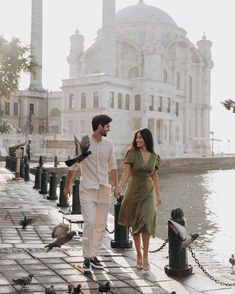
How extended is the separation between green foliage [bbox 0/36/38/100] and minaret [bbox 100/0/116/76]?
33919mm

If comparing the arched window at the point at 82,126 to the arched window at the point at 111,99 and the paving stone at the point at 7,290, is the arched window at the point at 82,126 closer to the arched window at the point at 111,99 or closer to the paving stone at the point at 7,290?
the arched window at the point at 111,99

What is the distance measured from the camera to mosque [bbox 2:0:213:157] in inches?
2466

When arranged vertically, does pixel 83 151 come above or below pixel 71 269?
above

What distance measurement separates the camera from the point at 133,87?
66062 millimetres

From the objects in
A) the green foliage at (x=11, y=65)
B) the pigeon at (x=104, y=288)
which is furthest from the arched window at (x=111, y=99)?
the pigeon at (x=104, y=288)

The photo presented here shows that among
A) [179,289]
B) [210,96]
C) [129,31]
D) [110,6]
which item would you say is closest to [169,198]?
[179,289]

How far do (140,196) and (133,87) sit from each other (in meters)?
59.4

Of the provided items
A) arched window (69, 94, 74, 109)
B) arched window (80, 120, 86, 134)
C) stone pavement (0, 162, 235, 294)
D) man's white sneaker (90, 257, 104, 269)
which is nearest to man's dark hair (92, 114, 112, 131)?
man's white sneaker (90, 257, 104, 269)

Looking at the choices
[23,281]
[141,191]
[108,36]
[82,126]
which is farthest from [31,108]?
[23,281]

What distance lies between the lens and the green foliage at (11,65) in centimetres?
2781

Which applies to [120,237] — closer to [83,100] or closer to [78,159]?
[78,159]

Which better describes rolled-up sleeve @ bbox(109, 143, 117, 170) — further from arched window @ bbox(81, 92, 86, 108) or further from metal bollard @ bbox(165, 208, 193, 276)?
arched window @ bbox(81, 92, 86, 108)

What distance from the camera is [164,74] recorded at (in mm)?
77375

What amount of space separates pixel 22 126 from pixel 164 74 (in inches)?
829
